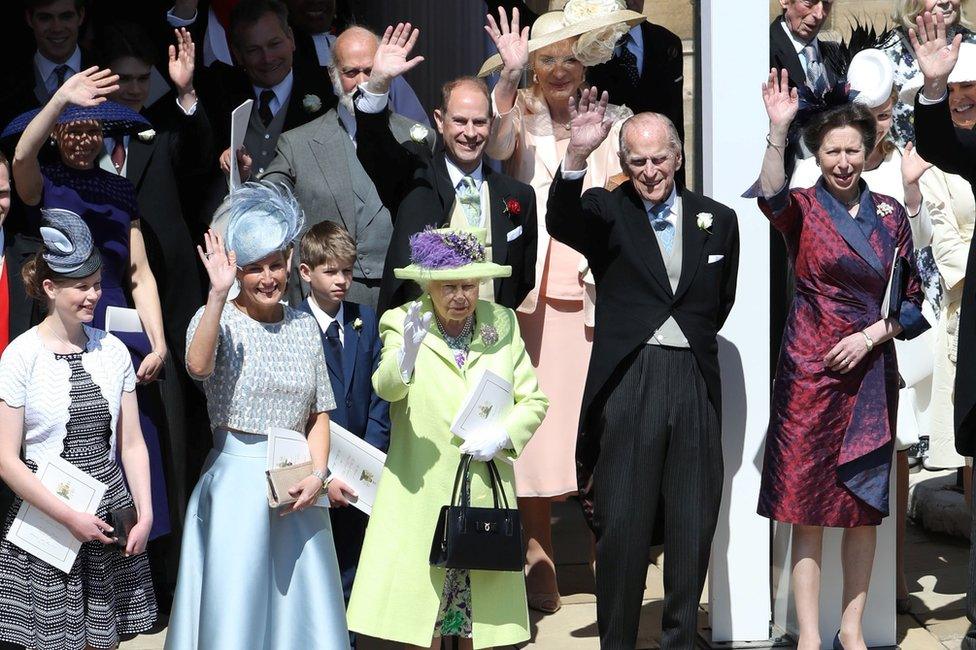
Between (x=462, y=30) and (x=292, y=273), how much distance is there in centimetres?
326

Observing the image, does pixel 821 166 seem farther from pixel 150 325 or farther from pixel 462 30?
pixel 462 30

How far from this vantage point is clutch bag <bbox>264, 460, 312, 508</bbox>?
5.05 meters

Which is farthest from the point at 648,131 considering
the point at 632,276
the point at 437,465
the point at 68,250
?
the point at 68,250

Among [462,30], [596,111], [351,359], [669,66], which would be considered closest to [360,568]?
[351,359]

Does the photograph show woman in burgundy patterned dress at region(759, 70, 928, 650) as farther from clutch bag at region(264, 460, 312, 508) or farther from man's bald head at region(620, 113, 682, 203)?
clutch bag at region(264, 460, 312, 508)

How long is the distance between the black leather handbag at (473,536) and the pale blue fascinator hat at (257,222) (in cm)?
99

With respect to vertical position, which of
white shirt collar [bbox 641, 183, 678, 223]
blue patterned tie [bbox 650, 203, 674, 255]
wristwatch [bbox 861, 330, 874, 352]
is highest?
white shirt collar [bbox 641, 183, 678, 223]

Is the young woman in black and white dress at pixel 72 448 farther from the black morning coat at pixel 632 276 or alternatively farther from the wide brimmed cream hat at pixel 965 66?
the wide brimmed cream hat at pixel 965 66

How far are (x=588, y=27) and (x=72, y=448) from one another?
288 centimetres

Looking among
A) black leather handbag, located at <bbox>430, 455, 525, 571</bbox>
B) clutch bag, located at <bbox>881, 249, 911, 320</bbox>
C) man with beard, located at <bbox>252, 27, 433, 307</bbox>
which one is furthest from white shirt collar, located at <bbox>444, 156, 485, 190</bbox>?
clutch bag, located at <bbox>881, 249, 911, 320</bbox>

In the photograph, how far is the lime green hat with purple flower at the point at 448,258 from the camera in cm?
530

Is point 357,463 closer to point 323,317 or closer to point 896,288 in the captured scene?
point 323,317

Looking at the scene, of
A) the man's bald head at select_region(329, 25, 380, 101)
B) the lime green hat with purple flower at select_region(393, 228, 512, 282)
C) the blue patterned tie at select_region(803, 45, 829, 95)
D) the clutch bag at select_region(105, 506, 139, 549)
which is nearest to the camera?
the clutch bag at select_region(105, 506, 139, 549)

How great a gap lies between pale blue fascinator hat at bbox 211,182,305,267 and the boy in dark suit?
0.35 metres
